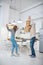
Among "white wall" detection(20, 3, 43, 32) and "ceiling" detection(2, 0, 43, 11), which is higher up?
"ceiling" detection(2, 0, 43, 11)

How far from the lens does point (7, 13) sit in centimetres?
204

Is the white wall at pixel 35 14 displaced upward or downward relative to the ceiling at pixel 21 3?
downward

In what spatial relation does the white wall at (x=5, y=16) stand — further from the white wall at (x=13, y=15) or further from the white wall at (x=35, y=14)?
the white wall at (x=35, y=14)

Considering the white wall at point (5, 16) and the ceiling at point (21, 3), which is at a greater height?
the ceiling at point (21, 3)

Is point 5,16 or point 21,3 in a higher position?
point 21,3

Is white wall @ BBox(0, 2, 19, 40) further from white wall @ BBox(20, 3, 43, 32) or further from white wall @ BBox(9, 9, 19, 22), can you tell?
white wall @ BBox(20, 3, 43, 32)

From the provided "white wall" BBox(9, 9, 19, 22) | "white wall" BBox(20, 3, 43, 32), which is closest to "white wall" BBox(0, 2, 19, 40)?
"white wall" BBox(9, 9, 19, 22)

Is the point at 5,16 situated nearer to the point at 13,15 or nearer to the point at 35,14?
the point at 13,15

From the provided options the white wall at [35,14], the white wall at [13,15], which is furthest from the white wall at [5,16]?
the white wall at [35,14]

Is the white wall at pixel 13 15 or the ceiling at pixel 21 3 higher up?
the ceiling at pixel 21 3

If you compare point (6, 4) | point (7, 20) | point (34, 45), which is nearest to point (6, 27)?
point (7, 20)

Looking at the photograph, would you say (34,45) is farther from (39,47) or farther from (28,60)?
(28,60)

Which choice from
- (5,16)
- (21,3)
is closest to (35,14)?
(21,3)

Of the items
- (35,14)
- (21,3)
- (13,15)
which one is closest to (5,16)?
(13,15)
